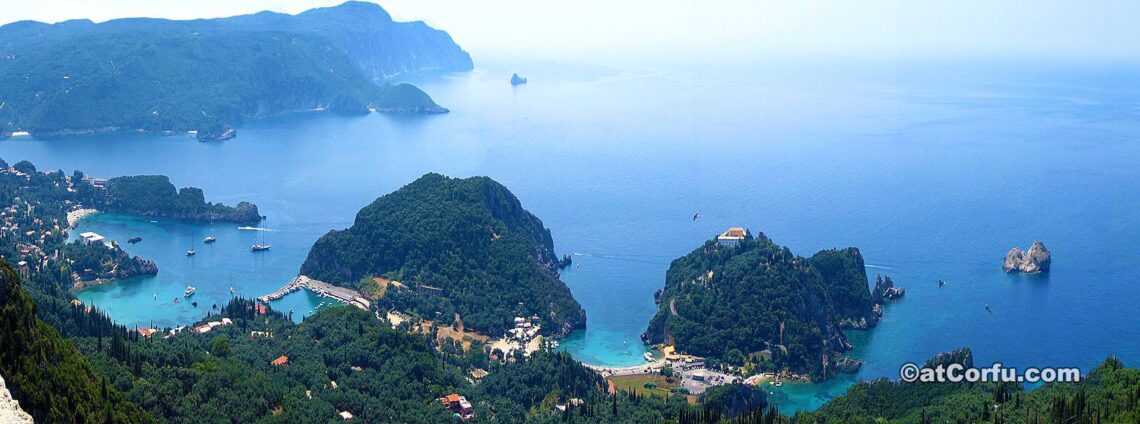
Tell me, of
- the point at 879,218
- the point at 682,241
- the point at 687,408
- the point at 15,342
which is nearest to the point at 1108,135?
the point at 879,218

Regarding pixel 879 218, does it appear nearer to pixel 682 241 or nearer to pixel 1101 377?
pixel 682 241

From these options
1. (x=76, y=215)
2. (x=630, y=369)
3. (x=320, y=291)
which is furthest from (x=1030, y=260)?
(x=76, y=215)

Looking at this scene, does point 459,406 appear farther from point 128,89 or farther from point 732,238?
point 128,89

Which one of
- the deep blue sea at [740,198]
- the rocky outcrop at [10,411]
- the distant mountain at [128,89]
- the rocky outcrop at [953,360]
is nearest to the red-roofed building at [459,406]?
the deep blue sea at [740,198]

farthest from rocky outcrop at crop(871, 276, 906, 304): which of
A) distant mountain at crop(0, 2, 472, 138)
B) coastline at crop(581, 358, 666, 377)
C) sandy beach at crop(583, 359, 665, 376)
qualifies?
distant mountain at crop(0, 2, 472, 138)

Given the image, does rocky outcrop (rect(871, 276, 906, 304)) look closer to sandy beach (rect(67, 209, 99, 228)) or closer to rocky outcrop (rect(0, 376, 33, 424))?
rocky outcrop (rect(0, 376, 33, 424))

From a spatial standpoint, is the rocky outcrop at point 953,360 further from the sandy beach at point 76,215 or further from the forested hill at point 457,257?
the sandy beach at point 76,215
